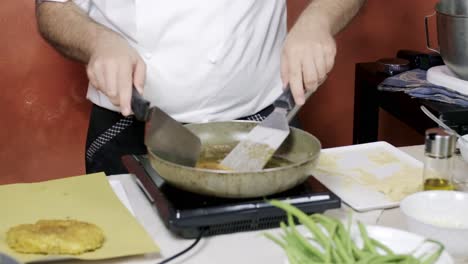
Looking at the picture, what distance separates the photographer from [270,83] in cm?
191

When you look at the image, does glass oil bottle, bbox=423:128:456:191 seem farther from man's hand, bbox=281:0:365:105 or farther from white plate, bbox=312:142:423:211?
man's hand, bbox=281:0:365:105

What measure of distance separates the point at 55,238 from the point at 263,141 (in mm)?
417

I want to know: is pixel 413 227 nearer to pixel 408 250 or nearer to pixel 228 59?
pixel 408 250

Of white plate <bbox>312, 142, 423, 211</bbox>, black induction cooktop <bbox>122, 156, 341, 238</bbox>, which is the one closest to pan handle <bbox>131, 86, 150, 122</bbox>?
black induction cooktop <bbox>122, 156, 341, 238</bbox>

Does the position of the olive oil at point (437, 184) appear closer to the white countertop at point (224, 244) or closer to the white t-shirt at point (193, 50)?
the white countertop at point (224, 244)

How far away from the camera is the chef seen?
5.87ft

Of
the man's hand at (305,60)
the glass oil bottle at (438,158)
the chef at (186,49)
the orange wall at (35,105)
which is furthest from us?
the orange wall at (35,105)

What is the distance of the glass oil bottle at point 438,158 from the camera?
1324 millimetres

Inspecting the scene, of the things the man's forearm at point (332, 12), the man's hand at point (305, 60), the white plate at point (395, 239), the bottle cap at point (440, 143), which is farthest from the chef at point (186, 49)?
the white plate at point (395, 239)

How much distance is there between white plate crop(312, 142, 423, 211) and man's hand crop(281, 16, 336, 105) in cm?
18

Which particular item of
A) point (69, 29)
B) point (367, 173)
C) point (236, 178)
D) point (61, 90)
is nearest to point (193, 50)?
point (69, 29)

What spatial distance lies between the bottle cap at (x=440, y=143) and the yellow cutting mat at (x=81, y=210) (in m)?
0.52

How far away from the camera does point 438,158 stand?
1.34 metres

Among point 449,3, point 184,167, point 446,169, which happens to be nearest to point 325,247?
point 184,167
